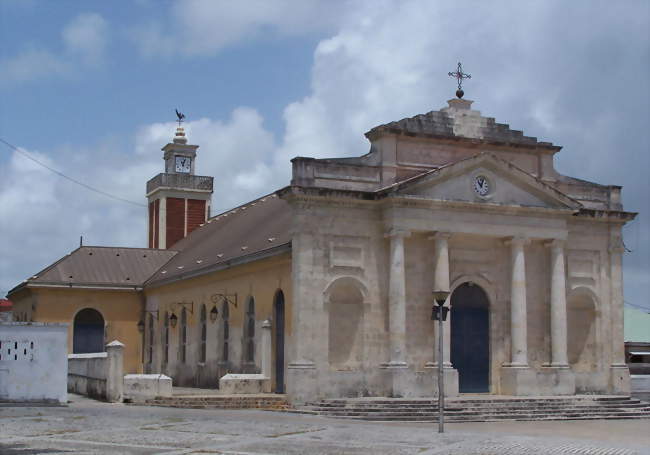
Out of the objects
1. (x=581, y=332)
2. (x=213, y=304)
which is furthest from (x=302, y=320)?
(x=581, y=332)

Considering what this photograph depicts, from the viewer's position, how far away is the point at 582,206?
36.2 m

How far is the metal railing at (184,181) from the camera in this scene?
200 ft

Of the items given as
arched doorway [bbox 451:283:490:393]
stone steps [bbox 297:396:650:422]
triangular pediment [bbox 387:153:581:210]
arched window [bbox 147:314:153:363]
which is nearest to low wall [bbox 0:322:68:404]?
stone steps [bbox 297:396:650:422]

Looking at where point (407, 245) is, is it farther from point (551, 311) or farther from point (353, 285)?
point (551, 311)

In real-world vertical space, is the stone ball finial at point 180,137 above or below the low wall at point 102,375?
above

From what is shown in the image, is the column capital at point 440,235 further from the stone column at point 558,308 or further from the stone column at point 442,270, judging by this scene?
the stone column at point 558,308

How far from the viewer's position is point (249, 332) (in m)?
37.7

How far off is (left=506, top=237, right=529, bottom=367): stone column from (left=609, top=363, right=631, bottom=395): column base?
13.2 feet

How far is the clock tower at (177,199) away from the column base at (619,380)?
29831 millimetres

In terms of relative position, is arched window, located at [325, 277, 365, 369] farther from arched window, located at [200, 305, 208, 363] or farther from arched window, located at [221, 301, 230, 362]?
arched window, located at [200, 305, 208, 363]

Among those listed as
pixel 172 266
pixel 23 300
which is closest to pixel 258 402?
pixel 172 266

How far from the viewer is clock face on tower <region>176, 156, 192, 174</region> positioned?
62312 millimetres

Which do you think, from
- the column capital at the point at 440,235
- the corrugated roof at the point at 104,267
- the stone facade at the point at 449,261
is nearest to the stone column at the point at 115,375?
the stone facade at the point at 449,261

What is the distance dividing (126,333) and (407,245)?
21.3 m
